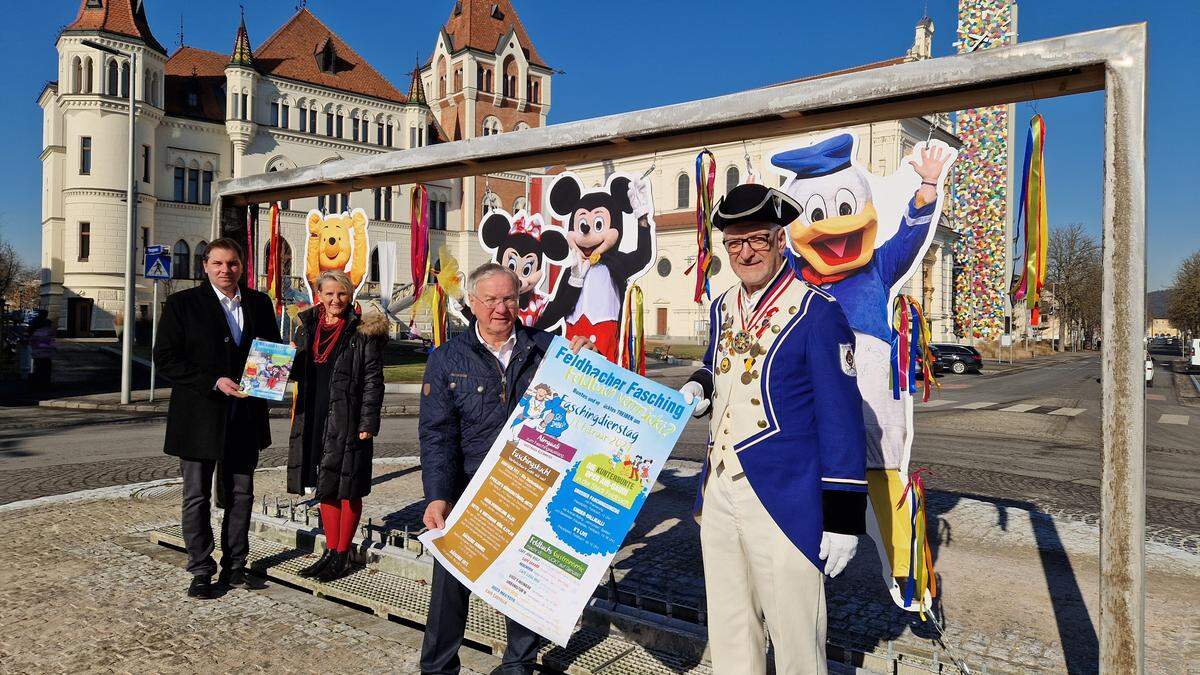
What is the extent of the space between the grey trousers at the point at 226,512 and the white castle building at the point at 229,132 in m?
28.1

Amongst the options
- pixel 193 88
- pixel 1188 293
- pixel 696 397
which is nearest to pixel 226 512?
pixel 696 397

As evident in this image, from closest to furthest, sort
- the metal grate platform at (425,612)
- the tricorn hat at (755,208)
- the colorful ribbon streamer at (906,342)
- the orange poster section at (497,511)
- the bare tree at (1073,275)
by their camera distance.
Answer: the tricorn hat at (755,208) → the orange poster section at (497,511) → the metal grate platform at (425,612) → the colorful ribbon streamer at (906,342) → the bare tree at (1073,275)

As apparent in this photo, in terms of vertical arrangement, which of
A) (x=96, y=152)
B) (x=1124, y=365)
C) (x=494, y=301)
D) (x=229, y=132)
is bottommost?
(x=1124, y=365)

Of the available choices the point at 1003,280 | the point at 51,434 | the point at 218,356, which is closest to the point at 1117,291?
the point at 218,356

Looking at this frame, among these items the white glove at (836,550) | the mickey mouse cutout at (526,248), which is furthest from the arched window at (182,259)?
the white glove at (836,550)

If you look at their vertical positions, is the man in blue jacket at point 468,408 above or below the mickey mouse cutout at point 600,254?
below

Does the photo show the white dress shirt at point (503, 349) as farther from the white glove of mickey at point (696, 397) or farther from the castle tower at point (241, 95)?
the castle tower at point (241, 95)

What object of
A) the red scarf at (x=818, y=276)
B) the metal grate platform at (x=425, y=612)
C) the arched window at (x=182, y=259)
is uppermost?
the arched window at (x=182, y=259)

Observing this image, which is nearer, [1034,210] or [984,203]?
[1034,210]

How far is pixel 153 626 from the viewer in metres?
4.68

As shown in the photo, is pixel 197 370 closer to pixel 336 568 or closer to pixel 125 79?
pixel 336 568

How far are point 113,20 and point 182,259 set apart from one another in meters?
13.5

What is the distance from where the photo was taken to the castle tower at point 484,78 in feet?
178

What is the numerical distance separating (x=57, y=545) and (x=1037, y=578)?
7948 mm
